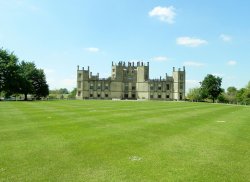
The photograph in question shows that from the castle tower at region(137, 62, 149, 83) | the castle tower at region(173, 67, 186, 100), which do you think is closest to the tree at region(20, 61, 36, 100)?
the castle tower at region(137, 62, 149, 83)

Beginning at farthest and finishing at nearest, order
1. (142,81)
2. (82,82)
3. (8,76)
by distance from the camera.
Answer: (142,81) → (82,82) → (8,76)

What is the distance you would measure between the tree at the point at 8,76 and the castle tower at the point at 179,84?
221 ft

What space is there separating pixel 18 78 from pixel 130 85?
204ft

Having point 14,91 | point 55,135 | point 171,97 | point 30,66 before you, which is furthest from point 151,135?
point 171,97

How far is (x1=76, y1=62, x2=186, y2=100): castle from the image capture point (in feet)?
426

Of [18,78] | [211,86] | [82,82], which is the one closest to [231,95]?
[211,86]

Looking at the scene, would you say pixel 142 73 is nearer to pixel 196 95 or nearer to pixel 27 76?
pixel 196 95

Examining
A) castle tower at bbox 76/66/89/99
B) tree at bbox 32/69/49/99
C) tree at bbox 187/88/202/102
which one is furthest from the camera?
castle tower at bbox 76/66/89/99

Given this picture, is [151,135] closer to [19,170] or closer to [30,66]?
[19,170]

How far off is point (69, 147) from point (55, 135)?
3091 mm

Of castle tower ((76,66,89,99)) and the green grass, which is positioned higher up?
castle tower ((76,66,89,99))

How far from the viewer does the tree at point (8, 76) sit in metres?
81.1

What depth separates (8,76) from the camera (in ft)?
268

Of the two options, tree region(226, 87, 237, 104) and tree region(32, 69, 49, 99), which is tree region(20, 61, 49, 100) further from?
tree region(226, 87, 237, 104)
